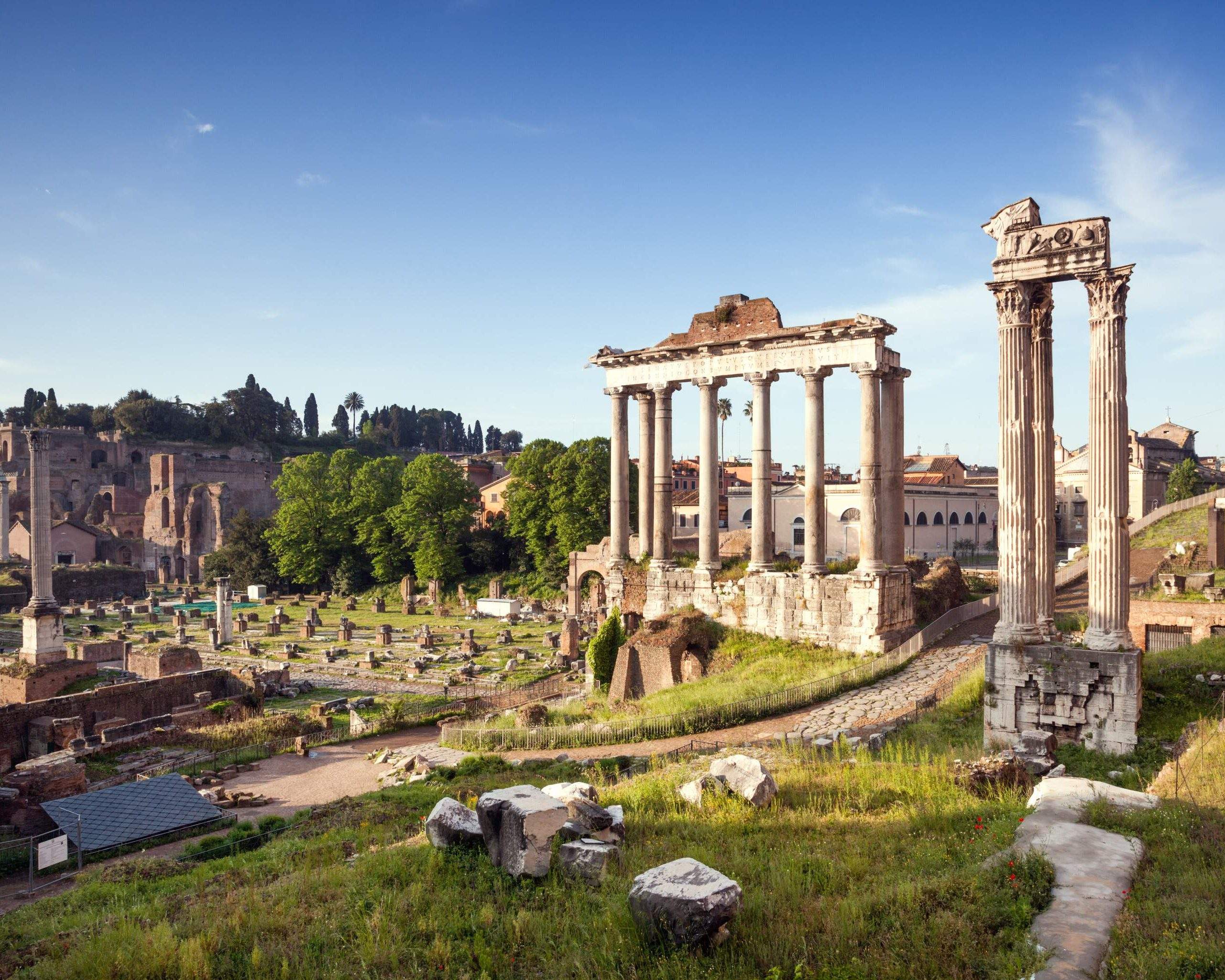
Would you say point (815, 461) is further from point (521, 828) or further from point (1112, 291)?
point (521, 828)

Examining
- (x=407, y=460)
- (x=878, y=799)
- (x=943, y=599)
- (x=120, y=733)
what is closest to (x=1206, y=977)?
(x=878, y=799)

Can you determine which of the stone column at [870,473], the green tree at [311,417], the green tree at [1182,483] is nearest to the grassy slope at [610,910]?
the stone column at [870,473]

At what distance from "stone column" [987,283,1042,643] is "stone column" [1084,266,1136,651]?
2.87 feet

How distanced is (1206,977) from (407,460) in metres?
111

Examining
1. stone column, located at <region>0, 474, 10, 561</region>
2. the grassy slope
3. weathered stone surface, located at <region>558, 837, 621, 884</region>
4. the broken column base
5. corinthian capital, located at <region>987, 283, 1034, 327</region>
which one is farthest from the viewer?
stone column, located at <region>0, 474, 10, 561</region>

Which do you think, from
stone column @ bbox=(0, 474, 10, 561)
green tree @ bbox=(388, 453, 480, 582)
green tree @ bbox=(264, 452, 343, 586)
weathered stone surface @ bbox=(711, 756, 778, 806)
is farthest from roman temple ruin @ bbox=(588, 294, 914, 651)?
stone column @ bbox=(0, 474, 10, 561)

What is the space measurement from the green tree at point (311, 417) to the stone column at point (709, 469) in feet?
350

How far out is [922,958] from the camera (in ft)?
20.2

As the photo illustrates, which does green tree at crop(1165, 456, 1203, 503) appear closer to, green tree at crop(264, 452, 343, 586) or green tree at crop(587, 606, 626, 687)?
green tree at crop(587, 606, 626, 687)

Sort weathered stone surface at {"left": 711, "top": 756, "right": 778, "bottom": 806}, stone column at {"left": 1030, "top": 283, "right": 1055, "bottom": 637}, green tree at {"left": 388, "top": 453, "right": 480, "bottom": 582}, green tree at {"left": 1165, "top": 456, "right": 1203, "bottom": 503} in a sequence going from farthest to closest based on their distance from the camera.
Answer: green tree at {"left": 388, "top": 453, "right": 480, "bottom": 582}
green tree at {"left": 1165, "top": 456, "right": 1203, "bottom": 503}
stone column at {"left": 1030, "top": 283, "right": 1055, "bottom": 637}
weathered stone surface at {"left": 711, "top": 756, "right": 778, "bottom": 806}

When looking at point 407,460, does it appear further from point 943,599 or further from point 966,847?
point 966,847

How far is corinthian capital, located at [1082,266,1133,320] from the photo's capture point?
511 inches

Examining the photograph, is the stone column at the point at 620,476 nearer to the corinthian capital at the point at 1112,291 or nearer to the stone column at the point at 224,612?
the corinthian capital at the point at 1112,291

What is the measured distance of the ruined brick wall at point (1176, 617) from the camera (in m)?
20.9
